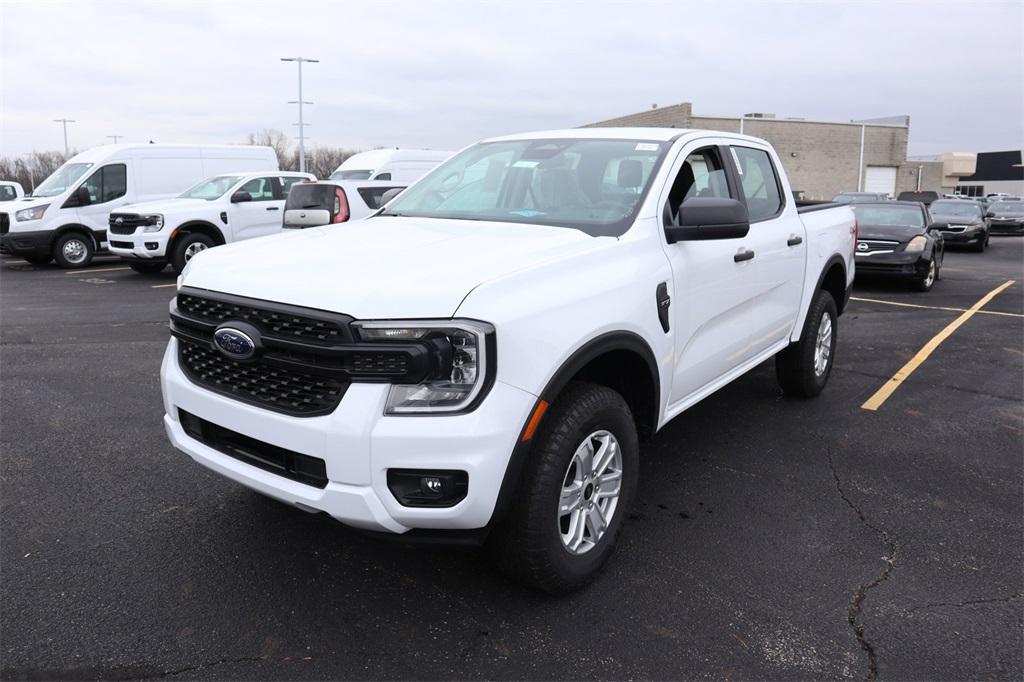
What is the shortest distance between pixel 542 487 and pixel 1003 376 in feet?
19.7

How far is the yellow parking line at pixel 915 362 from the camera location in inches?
235

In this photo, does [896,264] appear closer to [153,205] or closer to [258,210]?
[258,210]

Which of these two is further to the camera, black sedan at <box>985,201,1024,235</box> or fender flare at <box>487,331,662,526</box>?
black sedan at <box>985,201,1024,235</box>

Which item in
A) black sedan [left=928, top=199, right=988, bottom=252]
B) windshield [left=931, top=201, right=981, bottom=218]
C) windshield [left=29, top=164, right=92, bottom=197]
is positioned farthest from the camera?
windshield [left=931, top=201, right=981, bottom=218]

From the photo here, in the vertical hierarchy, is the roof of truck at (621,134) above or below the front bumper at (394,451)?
above

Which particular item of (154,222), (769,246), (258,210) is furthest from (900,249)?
(154,222)

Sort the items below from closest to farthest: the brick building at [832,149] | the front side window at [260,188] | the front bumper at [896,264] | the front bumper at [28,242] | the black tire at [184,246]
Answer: the front bumper at [896,264] → the black tire at [184,246] → the front side window at [260,188] → the front bumper at [28,242] → the brick building at [832,149]

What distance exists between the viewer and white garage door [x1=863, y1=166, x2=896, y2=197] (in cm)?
5203

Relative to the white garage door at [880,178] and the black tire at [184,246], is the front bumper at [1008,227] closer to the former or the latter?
the white garage door at [880,178]

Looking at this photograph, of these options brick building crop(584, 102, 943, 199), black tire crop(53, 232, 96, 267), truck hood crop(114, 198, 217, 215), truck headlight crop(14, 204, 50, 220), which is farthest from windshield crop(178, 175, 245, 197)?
brick building crop(584, 102, 943, 199)

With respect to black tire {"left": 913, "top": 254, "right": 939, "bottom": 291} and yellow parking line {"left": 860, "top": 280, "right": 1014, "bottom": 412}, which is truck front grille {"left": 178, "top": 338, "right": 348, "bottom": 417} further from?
black tire {"left": 913, "top": 254, "right": 939, "bottom": 291}

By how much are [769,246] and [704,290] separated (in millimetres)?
1045

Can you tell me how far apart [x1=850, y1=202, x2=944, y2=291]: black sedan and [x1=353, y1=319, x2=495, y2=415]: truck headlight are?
1172 cm

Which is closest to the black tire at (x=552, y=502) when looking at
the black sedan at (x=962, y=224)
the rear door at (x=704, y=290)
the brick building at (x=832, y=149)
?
the rear door at (x=704, y=290)
